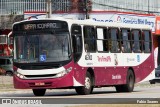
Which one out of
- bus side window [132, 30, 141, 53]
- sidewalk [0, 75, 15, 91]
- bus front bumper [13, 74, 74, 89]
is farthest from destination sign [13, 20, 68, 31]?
sidewalk [0, 75, 15, 91]

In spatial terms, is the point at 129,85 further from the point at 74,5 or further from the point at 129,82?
the point at 74,5

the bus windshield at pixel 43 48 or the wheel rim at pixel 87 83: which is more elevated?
the bus windshield at pixel 43 48

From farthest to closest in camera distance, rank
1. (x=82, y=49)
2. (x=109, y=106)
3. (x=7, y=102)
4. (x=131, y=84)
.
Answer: (x=131, y=84), (x=82, y=49), (x=7, y=102), (x=109, y=106)

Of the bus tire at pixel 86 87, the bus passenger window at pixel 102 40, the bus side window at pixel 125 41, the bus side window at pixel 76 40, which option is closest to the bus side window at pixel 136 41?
the bus side window at pixel 125 41

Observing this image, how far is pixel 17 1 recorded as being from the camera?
73.8m

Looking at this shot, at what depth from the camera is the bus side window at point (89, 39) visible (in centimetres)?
2981

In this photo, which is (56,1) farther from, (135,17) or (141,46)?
(141,46)

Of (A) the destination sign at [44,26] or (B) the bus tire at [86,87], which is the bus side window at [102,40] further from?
(A) the destination sign at [44,26]

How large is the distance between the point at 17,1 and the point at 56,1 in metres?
5.18

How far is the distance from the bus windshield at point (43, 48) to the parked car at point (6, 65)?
37.9 metres

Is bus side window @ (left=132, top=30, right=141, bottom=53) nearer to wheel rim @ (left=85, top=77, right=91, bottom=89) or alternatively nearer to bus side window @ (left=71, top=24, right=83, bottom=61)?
wheel rim @ (left=85, top=77, right=91, bottom=89)

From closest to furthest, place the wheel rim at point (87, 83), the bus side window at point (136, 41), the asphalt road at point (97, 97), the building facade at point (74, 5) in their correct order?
1. the asphalt road at point (97, 97)
2. the wheel rim at point (87, 83)
3. the bus side window at point (136, 41)
4. the building facade at point (74, 5)

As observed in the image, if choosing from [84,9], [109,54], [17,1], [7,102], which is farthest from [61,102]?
[17,1]

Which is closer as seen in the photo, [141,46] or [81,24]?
[81,24]
